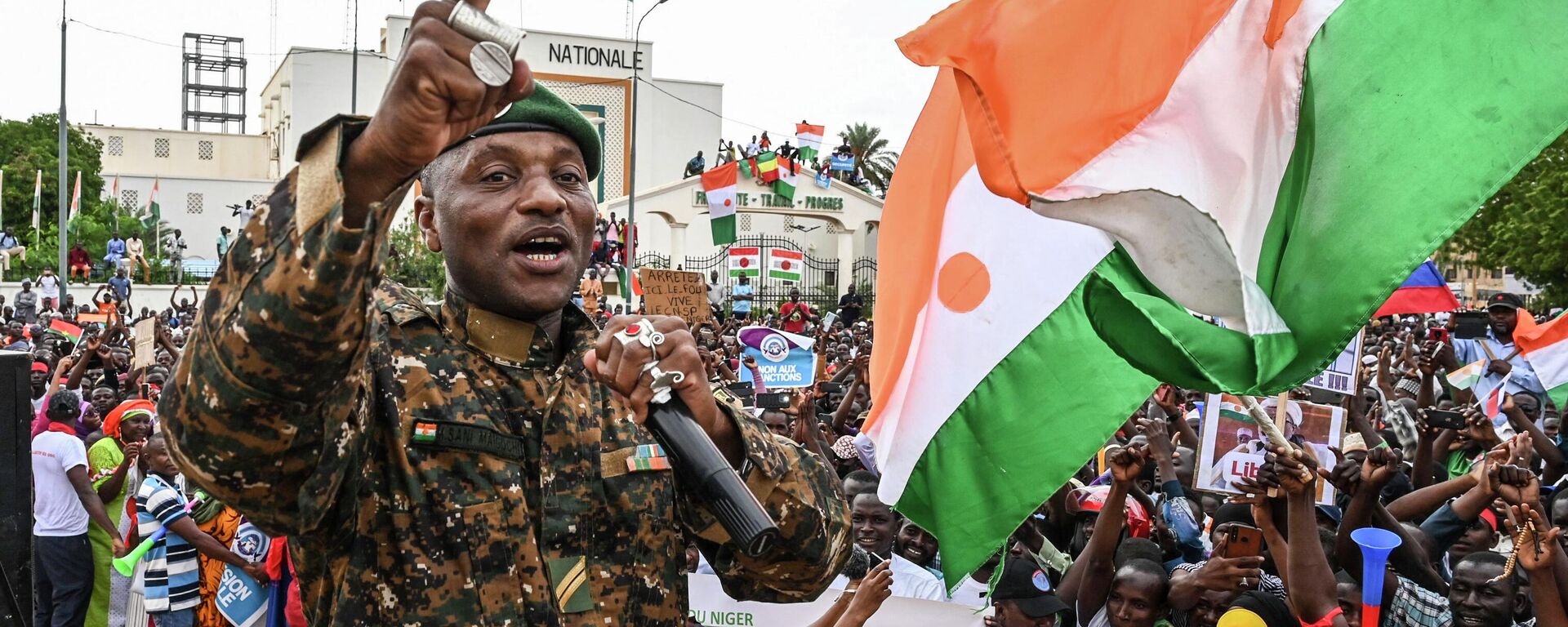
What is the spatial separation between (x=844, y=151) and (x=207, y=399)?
158ft

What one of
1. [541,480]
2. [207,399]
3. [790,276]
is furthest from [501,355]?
[790,276]

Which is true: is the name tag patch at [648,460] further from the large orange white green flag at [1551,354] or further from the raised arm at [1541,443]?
the large orange white green flag at [1551,354]

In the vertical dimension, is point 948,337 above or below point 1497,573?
above

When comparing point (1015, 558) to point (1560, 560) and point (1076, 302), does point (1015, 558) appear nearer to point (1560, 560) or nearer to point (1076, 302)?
point (1076, 302)

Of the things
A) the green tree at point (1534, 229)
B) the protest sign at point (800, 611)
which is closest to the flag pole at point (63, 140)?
the protest sign at point (800, 611)

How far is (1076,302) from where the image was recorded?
489 centimetres

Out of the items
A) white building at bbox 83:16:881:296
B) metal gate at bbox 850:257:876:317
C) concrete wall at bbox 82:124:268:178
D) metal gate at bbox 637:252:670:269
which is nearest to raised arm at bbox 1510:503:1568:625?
metal gate at bbox 850:257:876:317

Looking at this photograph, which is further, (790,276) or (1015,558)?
(790,276)

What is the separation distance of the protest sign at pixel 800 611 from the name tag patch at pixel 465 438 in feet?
11.8

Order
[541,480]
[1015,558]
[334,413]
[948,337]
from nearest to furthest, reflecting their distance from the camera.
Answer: [334,413] < [541,480] < [948,337] < [1015,558]

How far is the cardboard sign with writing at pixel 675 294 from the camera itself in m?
12.3

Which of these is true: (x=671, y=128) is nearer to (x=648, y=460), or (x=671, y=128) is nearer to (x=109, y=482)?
(x=109, y=482)

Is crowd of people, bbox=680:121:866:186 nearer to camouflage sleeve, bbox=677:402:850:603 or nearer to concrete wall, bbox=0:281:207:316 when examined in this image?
concrete wall, bbox=0:281:207:316

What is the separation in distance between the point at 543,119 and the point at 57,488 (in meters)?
7.28
